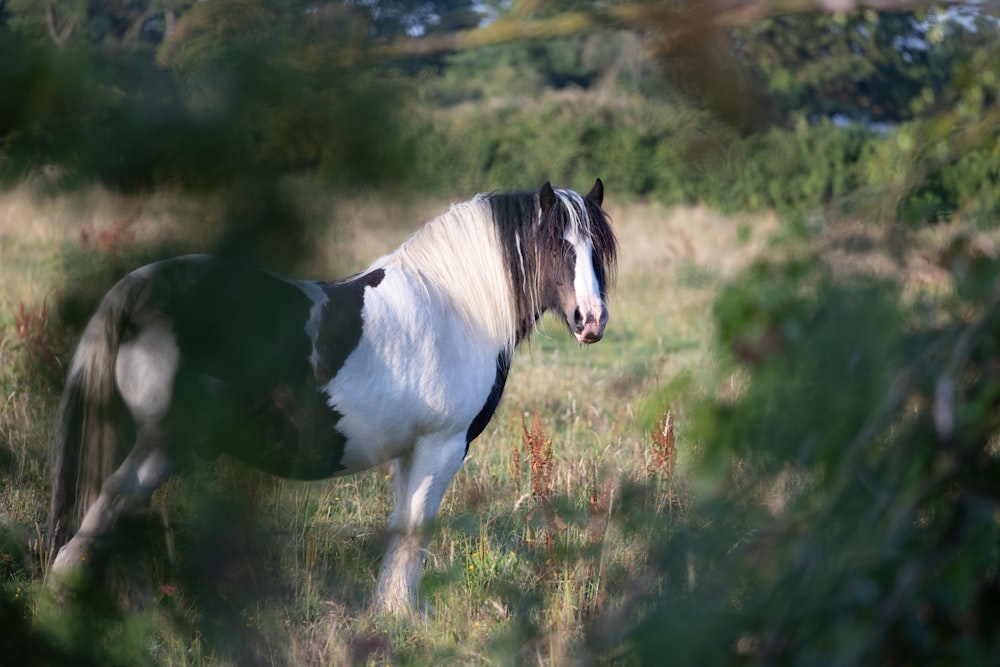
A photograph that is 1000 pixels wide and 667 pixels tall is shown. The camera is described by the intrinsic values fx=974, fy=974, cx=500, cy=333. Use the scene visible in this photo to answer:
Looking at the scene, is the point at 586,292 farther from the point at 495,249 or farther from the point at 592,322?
the point at 495,249

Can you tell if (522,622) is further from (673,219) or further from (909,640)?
(673,219)

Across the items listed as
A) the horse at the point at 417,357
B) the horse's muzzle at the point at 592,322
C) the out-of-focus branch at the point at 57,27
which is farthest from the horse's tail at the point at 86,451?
the horse's muzzle at the point at 592,322

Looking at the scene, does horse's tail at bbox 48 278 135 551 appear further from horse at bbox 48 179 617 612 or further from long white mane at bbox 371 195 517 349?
long white mane at bbox 371 195 517 349

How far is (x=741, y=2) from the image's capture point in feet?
4.30

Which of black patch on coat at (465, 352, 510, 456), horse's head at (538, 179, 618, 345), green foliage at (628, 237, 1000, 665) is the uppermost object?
green foliage at (628, 237, 1000, 665)

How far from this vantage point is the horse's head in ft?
13.8

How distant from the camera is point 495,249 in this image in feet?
14.3

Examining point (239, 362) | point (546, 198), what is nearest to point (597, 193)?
point (546, 198)

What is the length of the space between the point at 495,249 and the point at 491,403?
2.27 feet

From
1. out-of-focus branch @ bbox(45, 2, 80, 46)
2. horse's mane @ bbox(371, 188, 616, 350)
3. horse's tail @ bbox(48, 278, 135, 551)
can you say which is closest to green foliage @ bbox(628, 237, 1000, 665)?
out-of-focus branch @ bbox(45, 2, 80, 46)

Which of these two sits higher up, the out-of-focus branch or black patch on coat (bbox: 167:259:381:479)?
the out-of-focus branch

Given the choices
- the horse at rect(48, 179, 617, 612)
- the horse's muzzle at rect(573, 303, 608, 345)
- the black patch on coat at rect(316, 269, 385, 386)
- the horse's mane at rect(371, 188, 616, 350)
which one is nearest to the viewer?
the horse at rect(48, 179, 617, 612)

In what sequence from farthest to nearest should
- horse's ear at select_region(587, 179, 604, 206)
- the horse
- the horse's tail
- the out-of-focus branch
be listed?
horse's ear at select_region(587, 179, 604, 206) < the horse < the horse's tail < the out-of-focus branch

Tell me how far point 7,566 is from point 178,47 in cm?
301
